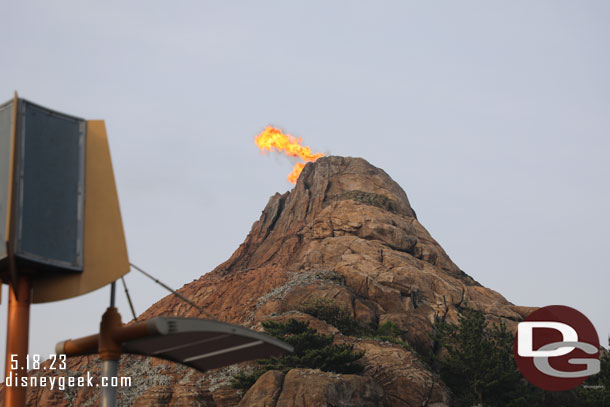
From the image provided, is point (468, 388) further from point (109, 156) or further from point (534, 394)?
point (109, 156)

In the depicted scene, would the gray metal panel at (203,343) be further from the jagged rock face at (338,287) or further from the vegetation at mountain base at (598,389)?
the vegetation at mountain base at (598,389)

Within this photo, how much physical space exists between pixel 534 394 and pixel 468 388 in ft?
13.8

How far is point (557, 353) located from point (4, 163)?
44951 millimetres

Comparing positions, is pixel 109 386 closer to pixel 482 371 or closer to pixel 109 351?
pixel 109 351

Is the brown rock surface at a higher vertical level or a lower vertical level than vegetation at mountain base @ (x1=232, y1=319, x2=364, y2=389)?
lower

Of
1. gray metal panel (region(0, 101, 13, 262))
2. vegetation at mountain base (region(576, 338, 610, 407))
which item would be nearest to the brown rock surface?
vegetation at mountain base (region(576, 338, 610, 407))

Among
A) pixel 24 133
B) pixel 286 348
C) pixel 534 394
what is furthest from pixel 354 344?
pixel 24 133

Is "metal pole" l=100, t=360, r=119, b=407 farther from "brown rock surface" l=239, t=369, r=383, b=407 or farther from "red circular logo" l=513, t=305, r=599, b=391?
"red circular logo" l=513, t=305, r=599, b=391

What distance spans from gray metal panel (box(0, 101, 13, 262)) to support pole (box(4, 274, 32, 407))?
1062 mm

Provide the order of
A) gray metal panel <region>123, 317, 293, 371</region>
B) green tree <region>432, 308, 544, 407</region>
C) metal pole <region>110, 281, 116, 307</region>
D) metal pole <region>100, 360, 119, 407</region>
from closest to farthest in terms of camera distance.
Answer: gray metal panel <region>123, 317, 293, 371</region>, metal pole <region>100, 360, 119, 407</region>, metal pole <region>110, 281, 116, 307</region>, green tree <region>432, 308, 544, 407</region>

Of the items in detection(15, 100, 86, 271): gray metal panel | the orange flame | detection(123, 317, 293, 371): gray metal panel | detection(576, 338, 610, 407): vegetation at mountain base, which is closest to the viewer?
detection(15, 100, 86, 271): gray metal panel

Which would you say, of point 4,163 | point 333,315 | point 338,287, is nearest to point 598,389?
point 333,315

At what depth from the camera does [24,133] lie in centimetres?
1386

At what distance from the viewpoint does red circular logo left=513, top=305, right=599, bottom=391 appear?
Answer: 51.7 m
